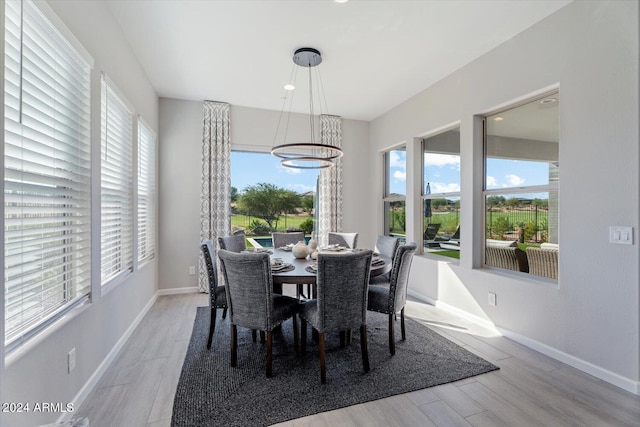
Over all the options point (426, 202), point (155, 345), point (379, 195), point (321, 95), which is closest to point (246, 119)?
point (321, 95)

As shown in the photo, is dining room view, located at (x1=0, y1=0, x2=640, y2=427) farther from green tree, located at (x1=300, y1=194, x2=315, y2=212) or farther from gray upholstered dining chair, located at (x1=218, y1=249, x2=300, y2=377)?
green tree, located at (x1=300, y1=194, x2=315, y2=212)

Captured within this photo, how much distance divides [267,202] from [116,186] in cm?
267

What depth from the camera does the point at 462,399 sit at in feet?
6.75

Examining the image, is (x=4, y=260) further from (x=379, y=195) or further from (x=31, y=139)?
(x=379, y=195)

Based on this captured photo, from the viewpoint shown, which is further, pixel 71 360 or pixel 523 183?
Result: pixel 523 183

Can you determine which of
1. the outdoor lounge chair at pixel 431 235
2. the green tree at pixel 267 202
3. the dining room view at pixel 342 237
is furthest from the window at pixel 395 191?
the green tree at pixel 267 202

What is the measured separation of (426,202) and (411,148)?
831 mm

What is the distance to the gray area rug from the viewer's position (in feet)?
6.34

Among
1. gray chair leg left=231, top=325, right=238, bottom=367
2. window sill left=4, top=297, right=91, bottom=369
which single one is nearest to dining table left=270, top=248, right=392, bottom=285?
gray chair leg left=231, top=325, right=238, bottom=367

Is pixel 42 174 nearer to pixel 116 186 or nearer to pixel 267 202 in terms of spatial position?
pixel 116 186

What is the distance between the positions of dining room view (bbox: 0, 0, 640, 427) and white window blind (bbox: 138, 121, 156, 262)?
57mm

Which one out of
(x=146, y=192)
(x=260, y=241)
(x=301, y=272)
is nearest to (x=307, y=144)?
(x=301, y=272)

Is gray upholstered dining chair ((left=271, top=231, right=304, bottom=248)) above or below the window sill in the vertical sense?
above

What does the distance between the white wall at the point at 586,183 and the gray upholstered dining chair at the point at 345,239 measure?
61.0 inches
